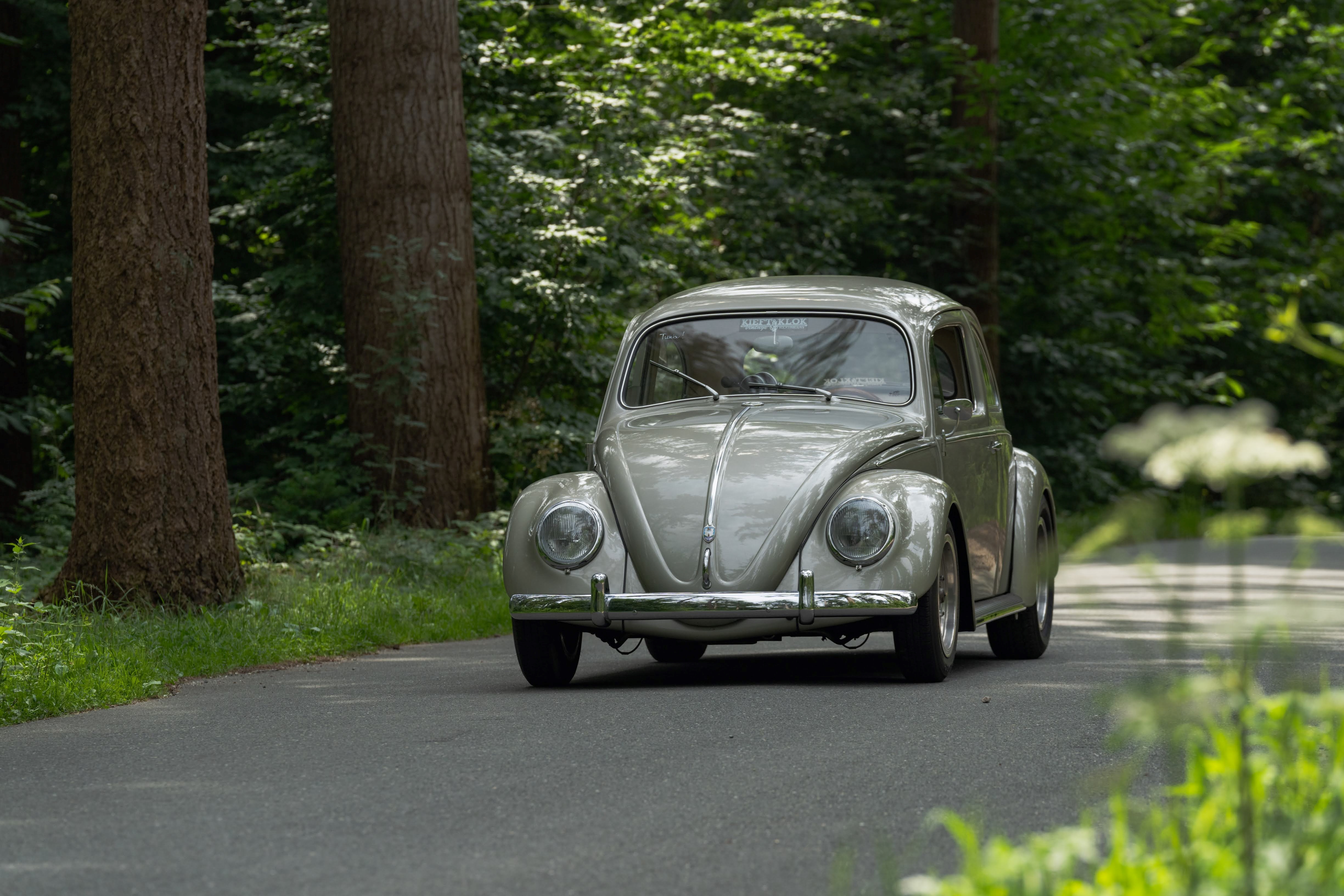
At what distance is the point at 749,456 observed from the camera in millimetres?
7766

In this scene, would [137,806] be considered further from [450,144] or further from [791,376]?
[450,144]

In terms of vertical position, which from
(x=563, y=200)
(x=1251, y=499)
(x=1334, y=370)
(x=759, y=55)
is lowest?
(x=1251, y=499)

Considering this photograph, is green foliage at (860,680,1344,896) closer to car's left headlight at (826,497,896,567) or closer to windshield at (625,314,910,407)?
car's left headlight at (826,497,896,567)

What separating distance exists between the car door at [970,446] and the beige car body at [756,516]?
0.02 meters

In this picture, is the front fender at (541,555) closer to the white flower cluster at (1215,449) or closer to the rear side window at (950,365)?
the rear side window at (950,365)

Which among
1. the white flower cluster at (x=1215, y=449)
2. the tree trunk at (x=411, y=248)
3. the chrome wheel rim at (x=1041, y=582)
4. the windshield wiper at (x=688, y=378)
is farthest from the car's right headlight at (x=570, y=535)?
the tree trunk at (x=411, y=248)

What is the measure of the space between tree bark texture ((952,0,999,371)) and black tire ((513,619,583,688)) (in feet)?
48.8

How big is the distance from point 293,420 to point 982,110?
10.9 metres

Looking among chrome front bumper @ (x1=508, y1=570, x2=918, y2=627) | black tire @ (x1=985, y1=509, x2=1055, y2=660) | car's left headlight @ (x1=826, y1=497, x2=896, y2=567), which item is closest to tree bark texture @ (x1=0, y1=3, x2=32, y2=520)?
black tire @ (x1=985, y1=509, x2=1055, y2=660)

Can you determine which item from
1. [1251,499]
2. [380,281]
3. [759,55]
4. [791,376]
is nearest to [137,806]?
[791,376]

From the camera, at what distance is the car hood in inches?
294

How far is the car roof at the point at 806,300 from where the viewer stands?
29.6 feet

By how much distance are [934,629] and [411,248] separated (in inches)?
286

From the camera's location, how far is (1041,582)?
31.5 feet
